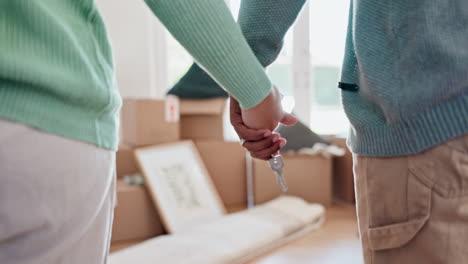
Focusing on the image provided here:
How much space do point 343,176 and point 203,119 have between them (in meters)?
0.82

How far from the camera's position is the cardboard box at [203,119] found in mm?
1940

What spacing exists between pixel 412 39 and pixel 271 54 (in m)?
0.34

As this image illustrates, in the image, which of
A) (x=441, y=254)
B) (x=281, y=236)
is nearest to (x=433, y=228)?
(x=441, y=254)

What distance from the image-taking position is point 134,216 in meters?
1.70

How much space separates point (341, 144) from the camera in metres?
2.16

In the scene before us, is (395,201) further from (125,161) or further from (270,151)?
(125,161)

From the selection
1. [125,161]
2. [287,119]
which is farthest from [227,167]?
[287,119]

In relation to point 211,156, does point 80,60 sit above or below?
above

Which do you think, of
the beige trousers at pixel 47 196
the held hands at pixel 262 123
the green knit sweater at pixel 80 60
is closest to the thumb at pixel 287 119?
the held hands at pixel 262 123

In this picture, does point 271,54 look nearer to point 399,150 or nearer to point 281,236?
point 399,150

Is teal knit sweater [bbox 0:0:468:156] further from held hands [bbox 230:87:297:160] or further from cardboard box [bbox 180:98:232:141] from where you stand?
cardboard box [bbox 180:98:232:141]

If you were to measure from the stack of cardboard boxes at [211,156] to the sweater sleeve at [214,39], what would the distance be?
4.25ft

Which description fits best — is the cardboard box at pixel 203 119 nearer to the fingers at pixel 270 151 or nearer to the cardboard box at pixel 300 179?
the cardboard box at pixel 300 179

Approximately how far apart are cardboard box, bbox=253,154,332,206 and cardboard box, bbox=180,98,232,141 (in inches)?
10.3
